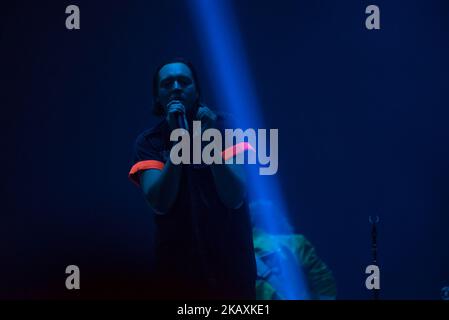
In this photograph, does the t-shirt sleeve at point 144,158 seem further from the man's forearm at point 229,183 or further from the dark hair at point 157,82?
the man's forearm at point 229,183

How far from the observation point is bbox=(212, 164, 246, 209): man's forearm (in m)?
2.80

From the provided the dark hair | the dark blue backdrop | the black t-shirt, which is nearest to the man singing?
the black t-shirt

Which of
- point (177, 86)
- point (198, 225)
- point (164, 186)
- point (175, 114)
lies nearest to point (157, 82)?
point (177, 86)

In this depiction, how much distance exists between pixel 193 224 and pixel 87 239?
0.74m

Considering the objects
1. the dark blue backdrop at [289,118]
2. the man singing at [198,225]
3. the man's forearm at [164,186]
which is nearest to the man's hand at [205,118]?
the man singing at [198,225]

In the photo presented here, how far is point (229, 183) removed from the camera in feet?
9.20

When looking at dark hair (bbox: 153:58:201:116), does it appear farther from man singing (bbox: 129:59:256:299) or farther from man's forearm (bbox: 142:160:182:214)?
man's forearm (bbox: 142:160:182:214)

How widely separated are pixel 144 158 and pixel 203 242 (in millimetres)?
479

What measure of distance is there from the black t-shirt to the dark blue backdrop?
491 mm

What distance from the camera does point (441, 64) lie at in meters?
3.51

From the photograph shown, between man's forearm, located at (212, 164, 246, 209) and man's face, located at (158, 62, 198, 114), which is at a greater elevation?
man's face, located at (158, 62, 198, 114)
